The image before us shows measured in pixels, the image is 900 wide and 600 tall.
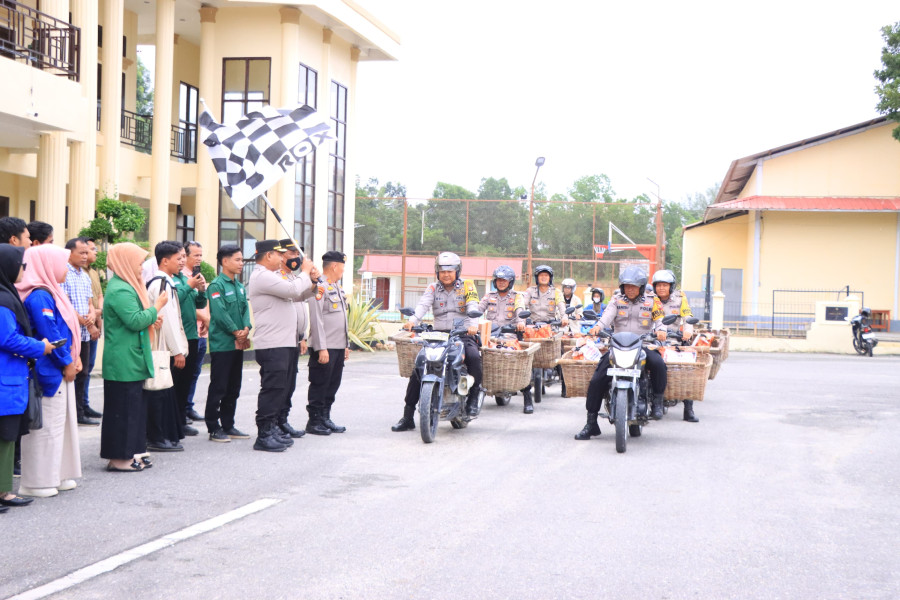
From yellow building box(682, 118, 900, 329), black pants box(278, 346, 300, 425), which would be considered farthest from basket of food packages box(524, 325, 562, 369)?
yellow building box(682, 118, 900, 329)

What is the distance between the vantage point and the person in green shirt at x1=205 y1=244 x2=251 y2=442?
9.76 metres

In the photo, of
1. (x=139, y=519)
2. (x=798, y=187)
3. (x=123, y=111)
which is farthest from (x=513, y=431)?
(x=798, y=187)

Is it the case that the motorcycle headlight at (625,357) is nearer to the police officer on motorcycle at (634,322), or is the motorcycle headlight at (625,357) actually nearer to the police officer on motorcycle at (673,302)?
the police officer on motorcycle at (634,322)

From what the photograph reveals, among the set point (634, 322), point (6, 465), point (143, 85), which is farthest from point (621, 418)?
point (143, 85)

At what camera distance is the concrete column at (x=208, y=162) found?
74.6 ft

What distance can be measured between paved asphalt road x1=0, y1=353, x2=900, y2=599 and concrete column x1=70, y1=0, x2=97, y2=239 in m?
7.96

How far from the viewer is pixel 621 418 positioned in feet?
31.3

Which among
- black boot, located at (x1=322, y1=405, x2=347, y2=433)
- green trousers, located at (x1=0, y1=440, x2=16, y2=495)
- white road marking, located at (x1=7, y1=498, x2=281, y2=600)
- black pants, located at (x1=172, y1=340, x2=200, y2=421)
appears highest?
black pants, located at (x1=172, y1=340, x2=200, y2=421)

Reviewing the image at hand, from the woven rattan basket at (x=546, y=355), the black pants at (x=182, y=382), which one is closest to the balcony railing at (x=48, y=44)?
the black pants at (x=182, y=382)

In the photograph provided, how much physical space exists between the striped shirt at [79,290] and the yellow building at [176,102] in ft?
18.3

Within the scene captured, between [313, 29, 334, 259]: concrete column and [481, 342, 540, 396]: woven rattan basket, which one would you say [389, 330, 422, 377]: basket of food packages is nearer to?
[481, 342, 540, 396]: woven rattan basket

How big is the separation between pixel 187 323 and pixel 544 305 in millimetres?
6201

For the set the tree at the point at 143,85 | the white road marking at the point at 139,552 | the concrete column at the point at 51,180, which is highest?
the tree at the point at 143,85

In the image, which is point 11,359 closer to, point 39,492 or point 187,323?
point 39,492
